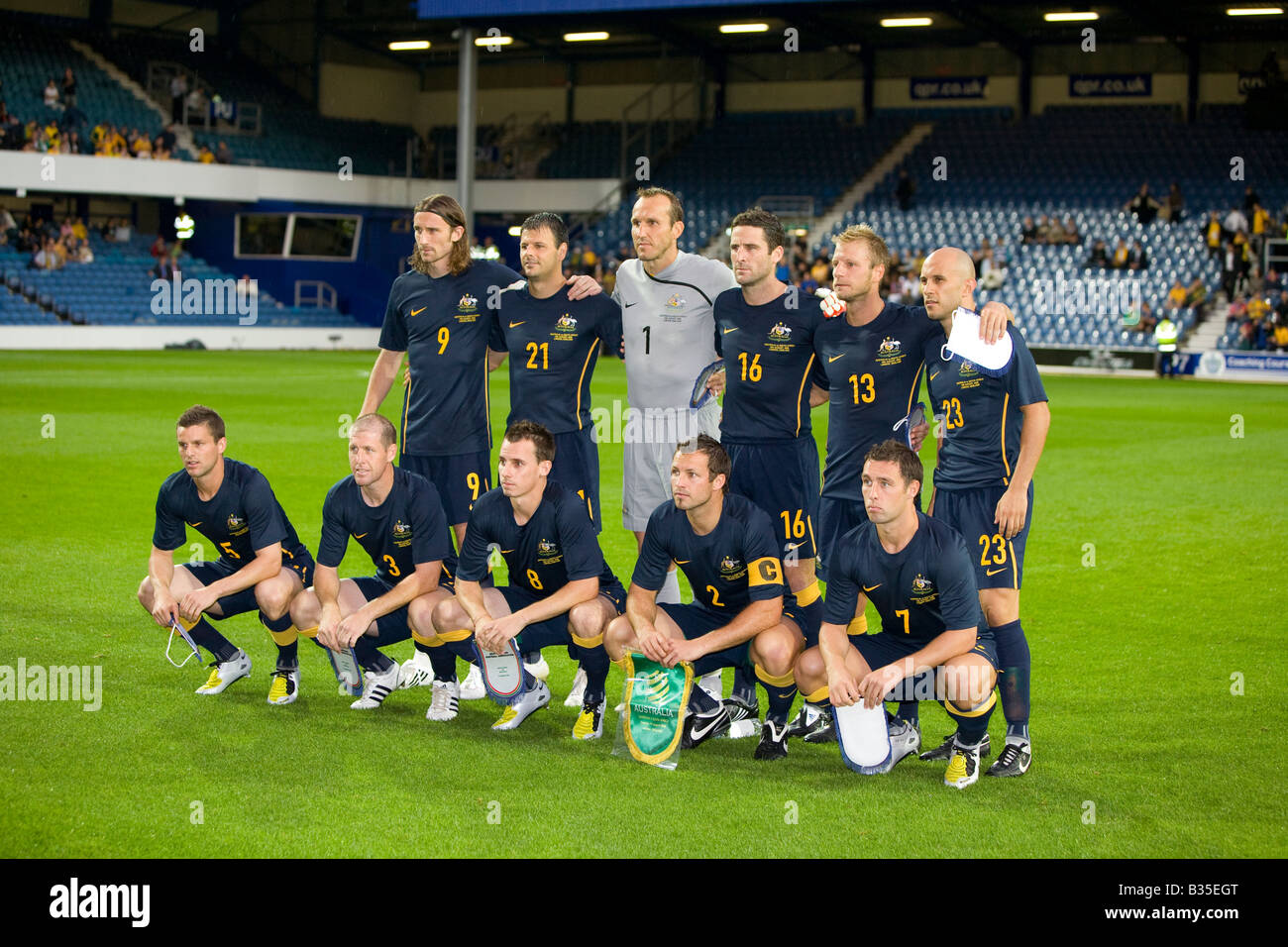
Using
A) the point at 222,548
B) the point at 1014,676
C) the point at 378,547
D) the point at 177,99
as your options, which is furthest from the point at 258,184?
the point at 1014,676

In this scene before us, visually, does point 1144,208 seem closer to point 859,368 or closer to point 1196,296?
point 1196,296

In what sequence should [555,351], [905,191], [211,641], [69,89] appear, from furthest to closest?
[69,89] → [905,191] → [555,351] → [211,641]

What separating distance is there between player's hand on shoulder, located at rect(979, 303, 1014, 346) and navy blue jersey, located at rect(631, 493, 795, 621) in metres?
1.18

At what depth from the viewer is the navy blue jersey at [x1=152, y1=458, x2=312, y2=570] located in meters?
6.33

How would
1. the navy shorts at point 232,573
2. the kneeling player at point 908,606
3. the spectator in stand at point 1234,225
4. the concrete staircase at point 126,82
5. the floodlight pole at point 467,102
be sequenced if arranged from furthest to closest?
the concrete staircase at point 126,82, the floodlight pole at point 467,102, the spectator in stand at point 1234,225, the navy shorts at point 232,573, the kneeling player at point 908,606

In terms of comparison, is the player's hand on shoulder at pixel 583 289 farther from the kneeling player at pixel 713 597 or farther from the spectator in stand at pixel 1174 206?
the spectator in stand at pixel 1174 206

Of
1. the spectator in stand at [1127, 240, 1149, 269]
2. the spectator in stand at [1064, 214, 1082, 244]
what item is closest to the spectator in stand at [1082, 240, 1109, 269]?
the spectator in stand at [1127, 240, 1149, 269]

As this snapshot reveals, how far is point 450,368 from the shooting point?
6898 mm

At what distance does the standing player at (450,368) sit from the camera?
22.6 feet

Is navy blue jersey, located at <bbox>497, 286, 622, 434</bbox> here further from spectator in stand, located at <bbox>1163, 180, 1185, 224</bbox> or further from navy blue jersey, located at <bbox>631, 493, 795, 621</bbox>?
spectator in stand, located at <bbox>1163, 180, 1185, 224</bbox>

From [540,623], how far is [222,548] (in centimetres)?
163

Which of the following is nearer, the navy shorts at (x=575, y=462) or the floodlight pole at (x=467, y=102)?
the navy shorts at (x=575, y=462)

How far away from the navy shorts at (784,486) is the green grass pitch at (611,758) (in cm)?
103
